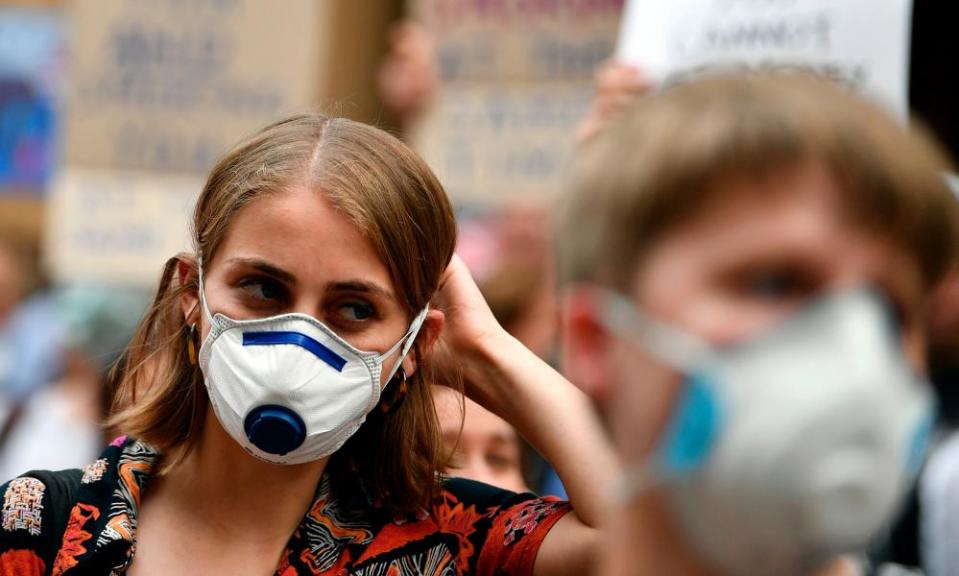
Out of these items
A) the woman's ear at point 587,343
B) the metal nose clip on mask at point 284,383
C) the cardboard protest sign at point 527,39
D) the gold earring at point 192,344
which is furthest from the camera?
the cardboard protest sign at point 527,39

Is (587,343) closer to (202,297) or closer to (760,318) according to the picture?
(760,318)

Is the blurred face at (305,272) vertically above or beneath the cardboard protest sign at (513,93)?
above

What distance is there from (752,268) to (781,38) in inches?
99.2

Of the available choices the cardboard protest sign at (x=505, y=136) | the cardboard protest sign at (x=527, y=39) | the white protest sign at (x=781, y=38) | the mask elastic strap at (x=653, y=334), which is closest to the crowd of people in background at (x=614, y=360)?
the mask elastic strap at (x=653, y=334)

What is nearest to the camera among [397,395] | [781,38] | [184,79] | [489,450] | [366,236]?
[366,236]

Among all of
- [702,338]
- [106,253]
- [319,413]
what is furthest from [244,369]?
[106,253]

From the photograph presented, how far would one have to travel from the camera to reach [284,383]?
7.84 feet

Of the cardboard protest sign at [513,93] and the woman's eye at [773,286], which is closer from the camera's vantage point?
the woman's eye at [773,286]

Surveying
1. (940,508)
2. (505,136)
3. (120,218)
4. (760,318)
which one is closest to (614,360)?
(760,318)

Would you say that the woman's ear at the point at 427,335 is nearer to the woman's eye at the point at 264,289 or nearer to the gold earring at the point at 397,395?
the gold earring at the point at 397,395

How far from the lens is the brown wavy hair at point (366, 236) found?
255 centimetres

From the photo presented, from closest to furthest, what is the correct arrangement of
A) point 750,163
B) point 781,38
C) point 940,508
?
1. point 750,163
2. point 940,508
3. point 781,38

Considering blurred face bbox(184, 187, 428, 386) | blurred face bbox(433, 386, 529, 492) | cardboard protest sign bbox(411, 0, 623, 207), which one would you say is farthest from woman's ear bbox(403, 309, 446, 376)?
cardboard protest sign bbox(411, 0, 623, 207)

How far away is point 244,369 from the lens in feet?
7.89
